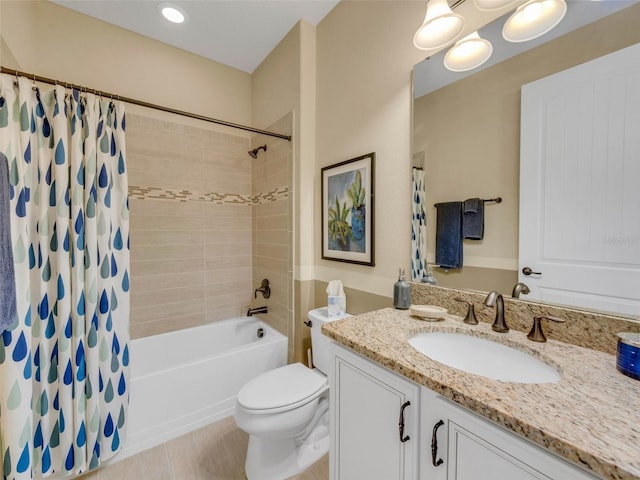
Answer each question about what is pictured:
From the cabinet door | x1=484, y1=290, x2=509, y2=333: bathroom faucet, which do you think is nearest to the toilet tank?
the cabinet door

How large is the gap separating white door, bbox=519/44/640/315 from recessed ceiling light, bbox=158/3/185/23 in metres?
2.13

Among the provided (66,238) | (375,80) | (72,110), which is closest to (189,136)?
(72,110)

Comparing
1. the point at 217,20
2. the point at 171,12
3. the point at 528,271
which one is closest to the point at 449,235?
the point at 528,271

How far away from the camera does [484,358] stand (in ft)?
3.01

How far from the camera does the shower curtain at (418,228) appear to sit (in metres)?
1.26

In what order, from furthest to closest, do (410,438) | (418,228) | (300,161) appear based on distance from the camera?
(300,161), (418,228), (410,438)

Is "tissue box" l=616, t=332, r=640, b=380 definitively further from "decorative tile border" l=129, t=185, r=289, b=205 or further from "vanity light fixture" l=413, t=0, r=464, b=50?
"decorative tile border" l=129, t=185, r=289, b=205

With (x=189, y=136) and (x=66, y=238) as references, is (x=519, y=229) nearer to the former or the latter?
(x=66, y=238)

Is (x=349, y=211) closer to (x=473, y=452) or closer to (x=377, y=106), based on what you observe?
(x=377, y=106)

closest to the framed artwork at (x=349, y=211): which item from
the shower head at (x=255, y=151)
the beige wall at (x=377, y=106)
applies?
the beige wall at (x=377, y=106)

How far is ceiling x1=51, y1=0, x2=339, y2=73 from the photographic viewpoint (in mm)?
1741

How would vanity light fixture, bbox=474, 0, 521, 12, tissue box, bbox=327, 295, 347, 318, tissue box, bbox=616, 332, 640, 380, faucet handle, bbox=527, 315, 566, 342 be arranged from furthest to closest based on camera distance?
tissue box, bbox=327, 295, 347, 318, vanity light fixture, bbox=474, 0, 521, 12, faucet handle, bbox=527, 315, 566, 342, tissue box, bbox=616, 332, 640, 380

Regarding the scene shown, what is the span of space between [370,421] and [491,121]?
1173mm

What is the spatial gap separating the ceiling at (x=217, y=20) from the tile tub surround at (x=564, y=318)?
1.97 m
